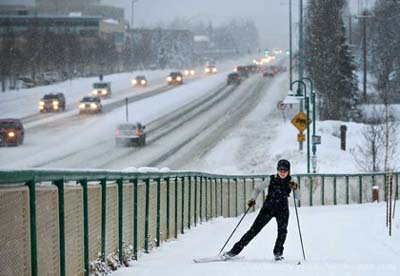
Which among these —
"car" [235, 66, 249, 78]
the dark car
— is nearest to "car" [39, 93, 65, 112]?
the dark car

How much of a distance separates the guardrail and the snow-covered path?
401mm

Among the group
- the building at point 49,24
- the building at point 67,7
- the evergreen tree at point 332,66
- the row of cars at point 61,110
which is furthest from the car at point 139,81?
the building at point 67,7

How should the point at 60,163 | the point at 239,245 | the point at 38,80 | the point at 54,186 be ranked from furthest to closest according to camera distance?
the point at 38,80 < the point at 60,163 < the point at 239,245 < the point at 54,186

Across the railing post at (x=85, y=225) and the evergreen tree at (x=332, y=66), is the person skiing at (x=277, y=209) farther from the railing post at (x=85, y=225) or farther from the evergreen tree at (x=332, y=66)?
the evergreen tree at (x=332, y=66)

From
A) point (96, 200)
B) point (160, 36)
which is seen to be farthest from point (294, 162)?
point (160, 36)

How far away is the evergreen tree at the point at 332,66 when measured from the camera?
2968 inches

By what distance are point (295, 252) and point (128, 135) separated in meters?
45.5

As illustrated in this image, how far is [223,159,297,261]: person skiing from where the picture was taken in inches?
474

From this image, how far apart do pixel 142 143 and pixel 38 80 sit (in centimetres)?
4168

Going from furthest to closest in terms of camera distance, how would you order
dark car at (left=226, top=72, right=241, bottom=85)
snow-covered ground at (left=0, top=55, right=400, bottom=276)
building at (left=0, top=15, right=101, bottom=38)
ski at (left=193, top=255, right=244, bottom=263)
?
dark car at (left=226, top=72, right=241, bottom=85)
building at (left=0, top=15, right=101, bottom=38)
ski at (left=193, top=255, right=244, bottom=263)
snow-covered ground at (left=0, top=55, right=400, bottom=276)

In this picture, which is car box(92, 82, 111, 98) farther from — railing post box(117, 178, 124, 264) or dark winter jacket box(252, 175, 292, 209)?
railing post box(117, 178, 124, 264)

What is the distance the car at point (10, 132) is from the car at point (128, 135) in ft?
22.8

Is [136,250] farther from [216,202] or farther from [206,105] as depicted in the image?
[206,105]

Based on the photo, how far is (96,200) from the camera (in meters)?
10.1
